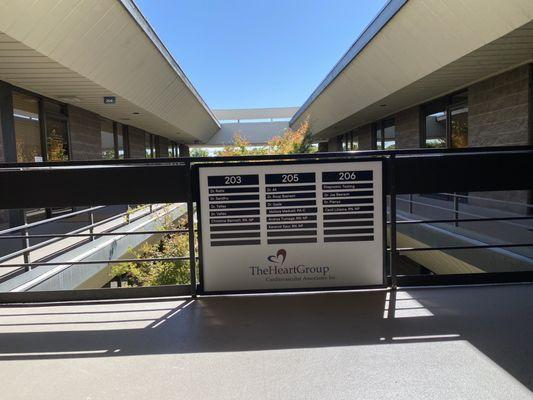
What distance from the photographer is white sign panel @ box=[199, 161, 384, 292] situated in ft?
12.1

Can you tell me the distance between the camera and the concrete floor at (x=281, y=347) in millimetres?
2303

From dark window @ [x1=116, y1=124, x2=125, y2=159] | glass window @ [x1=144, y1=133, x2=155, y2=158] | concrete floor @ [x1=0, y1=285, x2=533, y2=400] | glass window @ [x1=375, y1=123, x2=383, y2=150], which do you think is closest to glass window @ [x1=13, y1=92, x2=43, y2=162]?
dark window @ [x1=116, y1=124, x2=125, y2=159]

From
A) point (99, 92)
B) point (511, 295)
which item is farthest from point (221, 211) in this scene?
point (99, 92)

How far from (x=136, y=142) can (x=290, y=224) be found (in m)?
15.6

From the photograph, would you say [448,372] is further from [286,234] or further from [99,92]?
[99,92]

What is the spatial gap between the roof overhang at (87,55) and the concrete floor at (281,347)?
4395 millimetres

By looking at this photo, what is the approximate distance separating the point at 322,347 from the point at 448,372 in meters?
0.79

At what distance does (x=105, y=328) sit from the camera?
3.18 meters

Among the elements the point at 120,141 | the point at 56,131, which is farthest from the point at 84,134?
the point at 120,141

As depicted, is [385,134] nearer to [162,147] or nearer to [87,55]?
[162,147]

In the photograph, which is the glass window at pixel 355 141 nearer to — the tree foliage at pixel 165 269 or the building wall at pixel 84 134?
the building wall at pixel 84 134

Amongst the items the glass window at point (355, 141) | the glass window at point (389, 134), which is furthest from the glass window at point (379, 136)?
the glass window at point (355, 141)

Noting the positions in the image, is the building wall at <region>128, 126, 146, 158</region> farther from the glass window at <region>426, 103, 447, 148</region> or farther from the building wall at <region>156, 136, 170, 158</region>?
the glass window at <region>426, 103, 447, 148</region>

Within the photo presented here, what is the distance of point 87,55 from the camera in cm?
770
